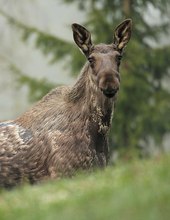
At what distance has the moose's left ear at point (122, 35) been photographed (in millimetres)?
14438

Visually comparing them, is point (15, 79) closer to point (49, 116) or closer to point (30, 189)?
point (49, 116)

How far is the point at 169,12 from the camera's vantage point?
31547mm

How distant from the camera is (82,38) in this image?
47.2 ft

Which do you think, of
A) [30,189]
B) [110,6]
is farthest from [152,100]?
[30,189]

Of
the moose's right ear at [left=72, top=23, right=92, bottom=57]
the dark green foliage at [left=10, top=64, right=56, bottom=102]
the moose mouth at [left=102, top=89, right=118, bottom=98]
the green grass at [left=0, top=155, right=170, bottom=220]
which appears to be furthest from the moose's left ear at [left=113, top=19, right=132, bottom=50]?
the dark green foliage at [left=10, top=64, right=56, bottom=102]

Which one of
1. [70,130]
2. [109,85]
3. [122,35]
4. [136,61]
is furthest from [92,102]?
[136,61]

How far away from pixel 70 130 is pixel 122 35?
1729mm

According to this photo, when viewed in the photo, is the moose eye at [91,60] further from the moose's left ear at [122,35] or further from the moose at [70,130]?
the moose's left ear at [122,35]

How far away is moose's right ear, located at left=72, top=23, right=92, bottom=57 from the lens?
46.8 feet

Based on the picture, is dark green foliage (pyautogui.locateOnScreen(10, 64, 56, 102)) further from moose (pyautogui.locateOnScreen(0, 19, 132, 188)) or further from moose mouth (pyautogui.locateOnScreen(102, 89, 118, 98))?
moose mouth (pyautogui.locateOnScreen(102, 89, 118, 98))

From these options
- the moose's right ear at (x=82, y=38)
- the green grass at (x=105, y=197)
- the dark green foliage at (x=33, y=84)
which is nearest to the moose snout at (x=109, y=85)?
the moose's right ear at (x=82, y=38)

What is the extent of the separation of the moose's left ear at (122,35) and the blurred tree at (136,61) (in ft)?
47.3

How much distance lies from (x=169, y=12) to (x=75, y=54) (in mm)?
3251

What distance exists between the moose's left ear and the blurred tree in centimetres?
1443
